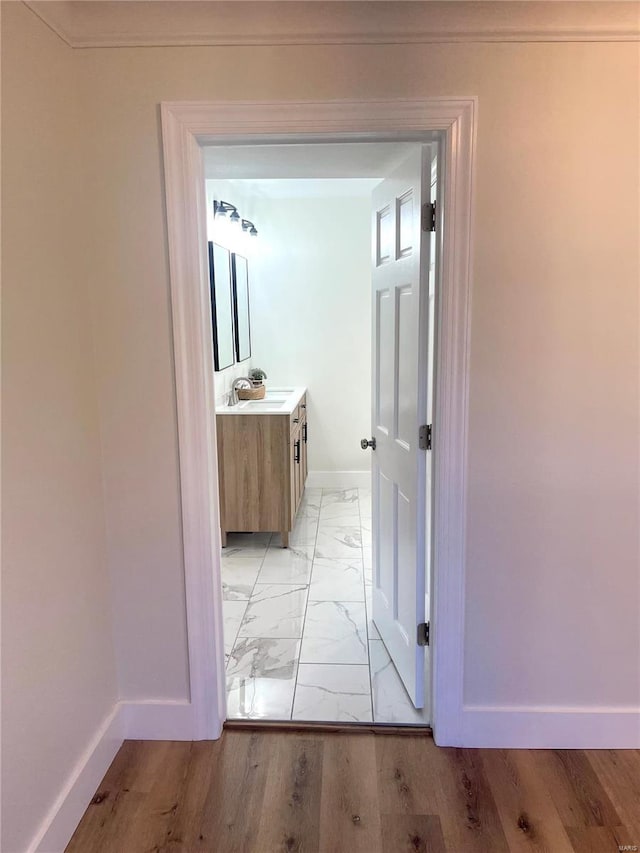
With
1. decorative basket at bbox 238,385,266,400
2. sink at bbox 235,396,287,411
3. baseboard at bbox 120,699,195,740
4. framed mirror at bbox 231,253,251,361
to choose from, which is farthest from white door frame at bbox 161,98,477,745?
framed mirror at bbox 231,253,251,361

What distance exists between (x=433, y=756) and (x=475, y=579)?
0.63 m

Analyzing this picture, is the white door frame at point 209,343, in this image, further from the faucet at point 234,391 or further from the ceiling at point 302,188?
the ceiling at point 302,188

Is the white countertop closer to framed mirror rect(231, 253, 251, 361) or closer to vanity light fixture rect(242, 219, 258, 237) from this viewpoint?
framed mirror rect(231, 253, 251, 361)

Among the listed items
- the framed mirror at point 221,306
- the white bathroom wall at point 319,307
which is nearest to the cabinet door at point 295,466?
the framed mirror at point 221,306

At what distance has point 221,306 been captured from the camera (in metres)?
3.76

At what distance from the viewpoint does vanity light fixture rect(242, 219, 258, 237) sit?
4.35m

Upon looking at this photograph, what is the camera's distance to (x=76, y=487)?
1773 millimetres

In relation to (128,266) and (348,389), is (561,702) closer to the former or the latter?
(128,266)

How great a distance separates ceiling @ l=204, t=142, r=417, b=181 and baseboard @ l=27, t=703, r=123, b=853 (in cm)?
195

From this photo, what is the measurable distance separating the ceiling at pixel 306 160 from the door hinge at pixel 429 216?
0.21 metres

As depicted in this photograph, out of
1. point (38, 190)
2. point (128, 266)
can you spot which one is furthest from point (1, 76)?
point (128, 266)

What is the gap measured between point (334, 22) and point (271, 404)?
2.76 metres

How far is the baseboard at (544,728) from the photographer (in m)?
2.02

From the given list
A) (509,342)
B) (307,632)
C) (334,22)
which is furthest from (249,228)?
(509,342)
